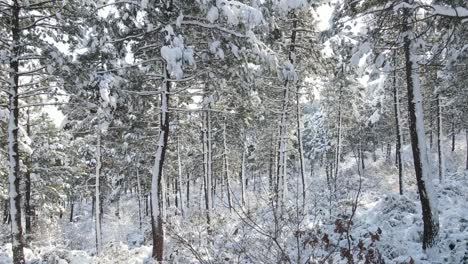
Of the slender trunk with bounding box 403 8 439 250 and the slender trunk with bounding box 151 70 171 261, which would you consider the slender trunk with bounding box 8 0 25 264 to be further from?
the slender trunk with bounding box 403 8 439 250

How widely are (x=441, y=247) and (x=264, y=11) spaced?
6845 mm

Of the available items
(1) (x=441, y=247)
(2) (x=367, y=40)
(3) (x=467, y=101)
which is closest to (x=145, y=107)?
(2) (x=367, y=40)

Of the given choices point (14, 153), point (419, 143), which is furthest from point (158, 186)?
point (419, 143)

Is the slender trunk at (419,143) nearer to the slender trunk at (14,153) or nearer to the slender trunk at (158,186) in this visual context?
the slender trunk at (158,186)

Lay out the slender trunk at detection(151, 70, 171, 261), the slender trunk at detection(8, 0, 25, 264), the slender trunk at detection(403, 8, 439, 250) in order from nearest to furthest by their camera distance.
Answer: the slender trunk at detection(403, 8, 439, 250)
the slender trunk at detection(8, 0, 25, 264)
the slender trunk at detection(151, 70, 171, 261)

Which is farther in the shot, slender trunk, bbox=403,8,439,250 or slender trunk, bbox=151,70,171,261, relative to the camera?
slender trunk, bbox=151,70,171,261

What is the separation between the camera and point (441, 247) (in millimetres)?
8875

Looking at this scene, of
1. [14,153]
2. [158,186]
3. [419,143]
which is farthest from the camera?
[158,186]

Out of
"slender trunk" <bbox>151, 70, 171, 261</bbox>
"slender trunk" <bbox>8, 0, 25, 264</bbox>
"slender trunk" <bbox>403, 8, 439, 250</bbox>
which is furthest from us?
"slender trunk" <bbox>151, 70, 171, 261</bbox>

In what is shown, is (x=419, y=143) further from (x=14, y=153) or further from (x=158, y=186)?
(x=14, y=153)

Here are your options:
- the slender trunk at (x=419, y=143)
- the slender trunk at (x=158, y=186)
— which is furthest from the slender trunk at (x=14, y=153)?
the slender trunk at (x=419, y=143)

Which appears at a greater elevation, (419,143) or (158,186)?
(419,143)

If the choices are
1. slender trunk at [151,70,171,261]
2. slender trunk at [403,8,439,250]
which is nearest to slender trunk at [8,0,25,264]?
slender trunk at [151,70,171,261]

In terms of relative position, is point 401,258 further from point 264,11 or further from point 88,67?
point 88,67
